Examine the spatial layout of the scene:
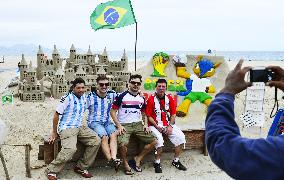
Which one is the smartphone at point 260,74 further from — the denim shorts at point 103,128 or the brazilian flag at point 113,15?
the brazilian flag at point 113,15

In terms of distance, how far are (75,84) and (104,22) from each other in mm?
6216

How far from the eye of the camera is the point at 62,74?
1725cm

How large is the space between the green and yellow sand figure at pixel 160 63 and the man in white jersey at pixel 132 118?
161 inches

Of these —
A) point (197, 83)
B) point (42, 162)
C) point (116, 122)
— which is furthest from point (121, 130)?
point (197, 83)

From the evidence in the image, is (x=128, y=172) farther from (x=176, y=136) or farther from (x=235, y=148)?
(x=235, y=148)

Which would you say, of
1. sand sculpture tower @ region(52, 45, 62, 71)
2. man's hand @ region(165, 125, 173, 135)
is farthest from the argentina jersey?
sand sculpture tower @ region(52, 45, 62, 71)

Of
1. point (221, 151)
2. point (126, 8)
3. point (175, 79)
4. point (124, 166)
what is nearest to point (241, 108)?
point (175, 79)

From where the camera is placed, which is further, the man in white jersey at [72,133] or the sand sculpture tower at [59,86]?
the sand sculpture tower at [59,86]

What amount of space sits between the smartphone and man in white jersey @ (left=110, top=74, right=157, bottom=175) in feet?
18.2

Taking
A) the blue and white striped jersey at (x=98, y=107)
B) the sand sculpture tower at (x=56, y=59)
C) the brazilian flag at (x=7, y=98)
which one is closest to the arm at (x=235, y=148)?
the blue and white striped jersey at (x=98, y=107)

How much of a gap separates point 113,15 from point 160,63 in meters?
2.66

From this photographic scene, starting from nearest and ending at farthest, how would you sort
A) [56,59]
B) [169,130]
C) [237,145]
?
[237,145] → [169,130] → [56,59]

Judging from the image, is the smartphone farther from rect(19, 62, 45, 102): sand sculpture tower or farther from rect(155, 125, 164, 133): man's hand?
rect(19, 62, 45, 102): sand sculpture tower

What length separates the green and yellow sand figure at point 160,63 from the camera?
11861 mm
